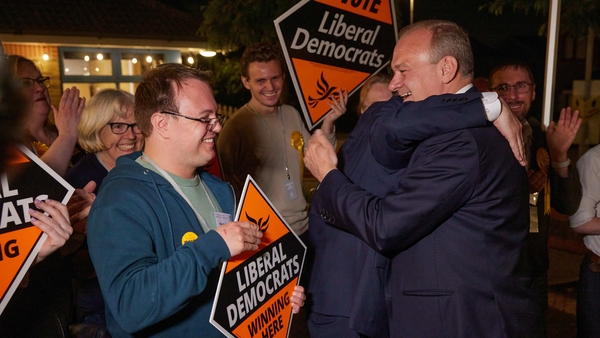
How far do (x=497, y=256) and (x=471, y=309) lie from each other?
23cm

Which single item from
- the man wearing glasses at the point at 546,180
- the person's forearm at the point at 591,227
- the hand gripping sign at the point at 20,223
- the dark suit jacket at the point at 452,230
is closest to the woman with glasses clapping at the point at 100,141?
the hand gripping sign at the point at 20,223

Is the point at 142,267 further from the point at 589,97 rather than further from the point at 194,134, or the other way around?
the point at 589,97

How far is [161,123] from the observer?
212 centimetres

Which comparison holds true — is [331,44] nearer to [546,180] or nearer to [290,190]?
[290,190]

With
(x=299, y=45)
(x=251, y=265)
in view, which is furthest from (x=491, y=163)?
(x=299, y=45)

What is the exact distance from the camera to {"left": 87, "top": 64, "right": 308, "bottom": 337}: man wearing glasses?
175cm

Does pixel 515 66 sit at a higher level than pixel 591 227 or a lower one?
higher

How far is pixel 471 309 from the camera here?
6.95ft

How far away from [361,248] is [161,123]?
1044 millimetres

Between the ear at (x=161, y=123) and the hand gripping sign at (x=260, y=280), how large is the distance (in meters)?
0.38

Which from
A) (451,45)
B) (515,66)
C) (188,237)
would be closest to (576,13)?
(515,66)

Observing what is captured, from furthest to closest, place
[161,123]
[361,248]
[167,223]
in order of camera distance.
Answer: [361,248]
[161,123]
[167,223]

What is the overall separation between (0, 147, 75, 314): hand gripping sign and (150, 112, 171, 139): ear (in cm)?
45

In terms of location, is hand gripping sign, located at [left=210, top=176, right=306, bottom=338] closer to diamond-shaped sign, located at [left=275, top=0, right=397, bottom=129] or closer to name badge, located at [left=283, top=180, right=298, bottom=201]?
diamond-shaped sign, located at [left=275, top=0, right=397, bottom=129]
